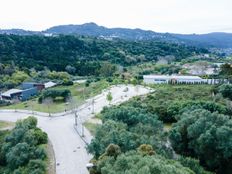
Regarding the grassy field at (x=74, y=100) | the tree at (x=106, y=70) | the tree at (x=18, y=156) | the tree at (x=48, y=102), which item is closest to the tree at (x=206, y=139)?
the tree at (x=18, y=156)

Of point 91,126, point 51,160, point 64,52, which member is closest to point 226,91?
point 91,126

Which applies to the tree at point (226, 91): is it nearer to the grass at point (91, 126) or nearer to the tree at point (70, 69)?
the grass at point (91, 126)

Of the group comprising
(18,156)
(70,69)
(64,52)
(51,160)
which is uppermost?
(64,52)

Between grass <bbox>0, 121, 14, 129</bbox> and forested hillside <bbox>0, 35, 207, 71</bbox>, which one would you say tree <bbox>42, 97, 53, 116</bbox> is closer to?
grass <bbox>0, 121, 14, 129</bbox>

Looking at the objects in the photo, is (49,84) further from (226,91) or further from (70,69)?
(226,91)

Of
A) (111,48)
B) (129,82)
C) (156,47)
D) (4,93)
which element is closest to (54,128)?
(4,93)

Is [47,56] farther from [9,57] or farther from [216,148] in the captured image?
[216,148]
